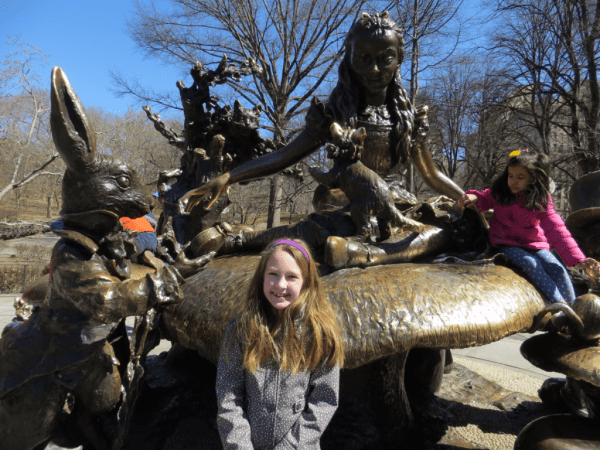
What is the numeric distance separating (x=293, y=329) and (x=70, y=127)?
119 centimetres

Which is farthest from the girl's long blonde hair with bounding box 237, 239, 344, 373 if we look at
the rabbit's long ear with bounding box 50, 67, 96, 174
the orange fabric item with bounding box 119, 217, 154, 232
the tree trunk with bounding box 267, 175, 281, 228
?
the tree trunk with bounding box 267, 175, 281, 228

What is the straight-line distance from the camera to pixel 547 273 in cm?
228

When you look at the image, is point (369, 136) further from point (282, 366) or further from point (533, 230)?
point (282, 366)

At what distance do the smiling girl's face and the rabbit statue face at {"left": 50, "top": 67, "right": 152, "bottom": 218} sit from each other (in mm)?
742

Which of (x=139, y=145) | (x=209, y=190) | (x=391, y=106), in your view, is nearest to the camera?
(x=209, y=190)

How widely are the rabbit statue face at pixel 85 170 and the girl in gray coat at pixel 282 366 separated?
0.75m

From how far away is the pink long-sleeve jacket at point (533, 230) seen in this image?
7.48ft

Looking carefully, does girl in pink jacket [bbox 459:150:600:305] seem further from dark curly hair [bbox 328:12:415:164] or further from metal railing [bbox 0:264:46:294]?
metal railing [bbox 0:264:46:294]

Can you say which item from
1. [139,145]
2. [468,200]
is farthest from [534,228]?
[139,145]

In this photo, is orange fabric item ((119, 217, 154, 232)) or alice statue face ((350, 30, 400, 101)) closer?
alice statue face ((350, 30, 400, 101))

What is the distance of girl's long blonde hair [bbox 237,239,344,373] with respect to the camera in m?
1.61

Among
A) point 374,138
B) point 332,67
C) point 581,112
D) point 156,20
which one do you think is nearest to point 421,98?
point 332,67

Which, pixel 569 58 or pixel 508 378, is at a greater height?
pixel 569 58

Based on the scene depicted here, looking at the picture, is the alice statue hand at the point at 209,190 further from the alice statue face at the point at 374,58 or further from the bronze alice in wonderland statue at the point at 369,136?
the alice statue face at the point at 374,58
